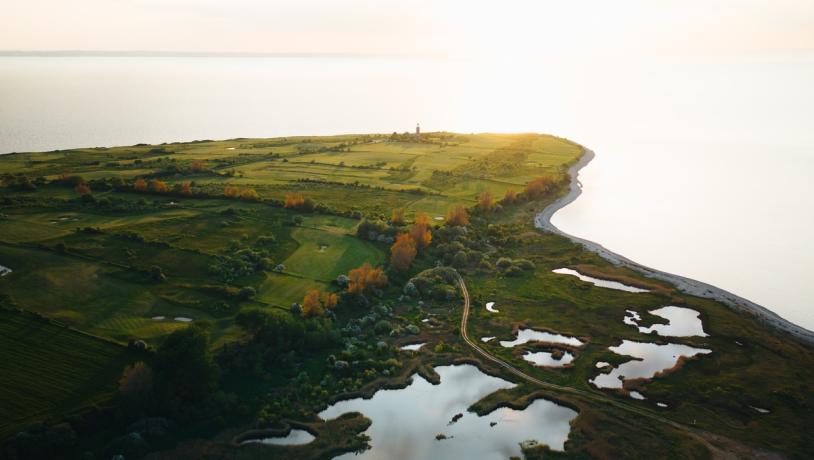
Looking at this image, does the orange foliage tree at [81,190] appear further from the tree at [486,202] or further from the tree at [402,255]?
the tree at [486,202]

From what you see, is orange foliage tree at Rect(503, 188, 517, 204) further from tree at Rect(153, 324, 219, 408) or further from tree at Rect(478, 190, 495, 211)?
tree at Rect(153, 324, 219, 408)

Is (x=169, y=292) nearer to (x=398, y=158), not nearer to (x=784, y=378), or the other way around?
(x=784, y=378)

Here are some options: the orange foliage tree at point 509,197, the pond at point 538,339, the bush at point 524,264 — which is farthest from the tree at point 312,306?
the orange foliage tree at point 509,197

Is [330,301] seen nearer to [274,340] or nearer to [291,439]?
[274,340]

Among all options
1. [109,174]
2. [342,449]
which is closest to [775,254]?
[342,449]

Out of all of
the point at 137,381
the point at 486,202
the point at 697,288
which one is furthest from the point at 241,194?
the point at 697,288
